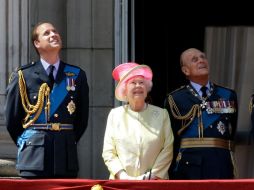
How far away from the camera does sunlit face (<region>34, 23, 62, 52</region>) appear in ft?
26.7

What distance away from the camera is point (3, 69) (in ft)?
33.1

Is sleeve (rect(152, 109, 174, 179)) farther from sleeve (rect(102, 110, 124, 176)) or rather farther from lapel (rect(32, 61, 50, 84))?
lapel (rect(32, 61, 50, 84))

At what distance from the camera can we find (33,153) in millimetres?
8031

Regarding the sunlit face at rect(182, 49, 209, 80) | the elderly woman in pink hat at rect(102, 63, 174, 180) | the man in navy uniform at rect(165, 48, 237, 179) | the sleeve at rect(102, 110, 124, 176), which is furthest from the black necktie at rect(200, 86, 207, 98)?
the sleeve at rect(102, 110, 124, 176)

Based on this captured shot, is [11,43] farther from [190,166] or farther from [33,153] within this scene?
[190,166]

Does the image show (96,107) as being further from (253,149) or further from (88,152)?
(253,149)

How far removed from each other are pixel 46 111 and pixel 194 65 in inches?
51.1

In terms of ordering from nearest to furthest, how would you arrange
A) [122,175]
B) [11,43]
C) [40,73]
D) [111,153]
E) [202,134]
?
[122,175] < [111,153] < [40,73] < [202,134] < [11,43]

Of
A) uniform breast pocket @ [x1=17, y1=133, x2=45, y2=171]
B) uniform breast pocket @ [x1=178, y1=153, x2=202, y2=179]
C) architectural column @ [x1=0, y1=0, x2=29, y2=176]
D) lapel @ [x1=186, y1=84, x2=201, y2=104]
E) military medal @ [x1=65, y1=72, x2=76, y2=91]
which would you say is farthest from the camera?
architectural column @ [x1=0, y1=0, x2=29, y2=176]

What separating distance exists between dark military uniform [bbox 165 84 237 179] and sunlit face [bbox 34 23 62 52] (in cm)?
108

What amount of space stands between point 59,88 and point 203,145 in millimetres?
1241

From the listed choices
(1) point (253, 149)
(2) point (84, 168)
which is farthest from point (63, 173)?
(1) point (253, 149)

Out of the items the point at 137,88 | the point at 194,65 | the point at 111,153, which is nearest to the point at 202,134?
the point at 194,65

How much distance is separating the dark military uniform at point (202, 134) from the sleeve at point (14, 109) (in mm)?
1234
